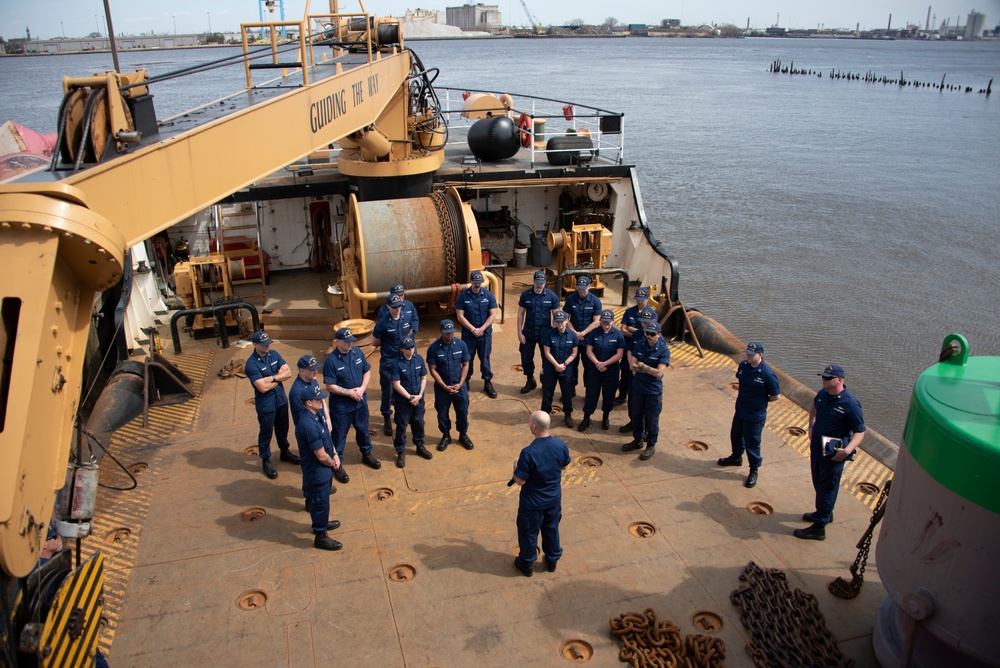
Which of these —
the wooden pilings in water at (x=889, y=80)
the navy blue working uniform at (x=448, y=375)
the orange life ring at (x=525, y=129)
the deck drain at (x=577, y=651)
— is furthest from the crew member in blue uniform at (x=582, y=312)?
the wooden pilings in water at (x=889, y=80)

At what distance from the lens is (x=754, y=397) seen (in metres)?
6.99

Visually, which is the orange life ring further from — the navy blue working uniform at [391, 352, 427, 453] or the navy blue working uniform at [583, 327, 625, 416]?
the navy blue working uniform at [391, 352, 427, 453]

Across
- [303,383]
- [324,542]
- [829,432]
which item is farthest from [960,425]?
[303,383]

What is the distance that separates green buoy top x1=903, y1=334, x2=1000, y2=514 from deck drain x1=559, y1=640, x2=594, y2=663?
2.46 meters

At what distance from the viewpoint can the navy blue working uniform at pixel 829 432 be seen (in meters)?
6.10

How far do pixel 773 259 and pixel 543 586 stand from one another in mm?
19198

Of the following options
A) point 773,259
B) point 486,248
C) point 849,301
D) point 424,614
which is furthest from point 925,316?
point 424,614

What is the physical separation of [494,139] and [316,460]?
9435 millimetres

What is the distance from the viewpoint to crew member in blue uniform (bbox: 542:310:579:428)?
8.12 m

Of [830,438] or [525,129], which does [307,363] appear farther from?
[525,129]

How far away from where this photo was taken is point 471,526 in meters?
6.52

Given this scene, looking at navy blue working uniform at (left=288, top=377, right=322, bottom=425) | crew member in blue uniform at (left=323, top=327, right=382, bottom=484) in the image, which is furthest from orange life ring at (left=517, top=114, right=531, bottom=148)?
navy blue working uniform at (left=288, top=377, right=322, bottom=425)

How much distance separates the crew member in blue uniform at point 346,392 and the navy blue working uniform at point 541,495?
7.32 ft

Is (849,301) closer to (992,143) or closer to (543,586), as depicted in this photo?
(543,586)
